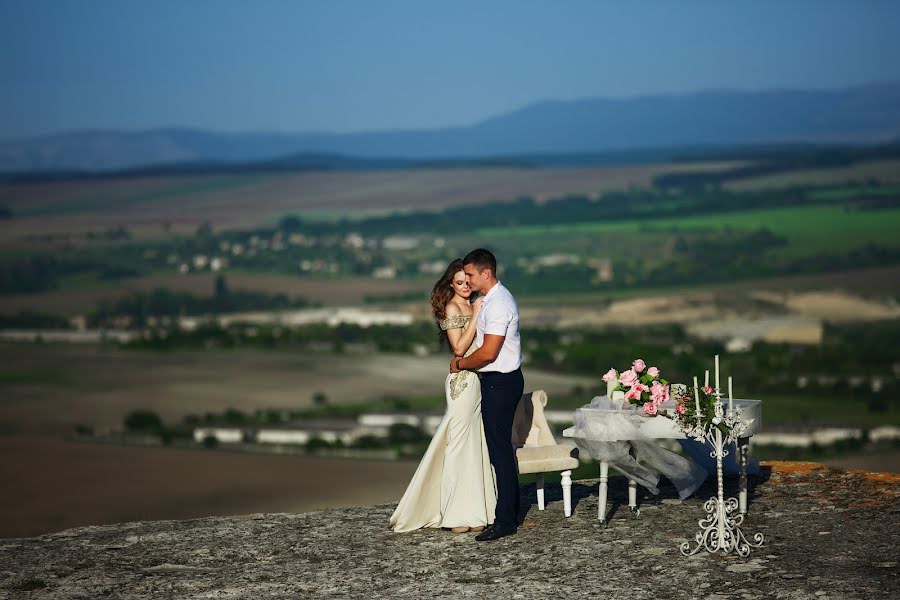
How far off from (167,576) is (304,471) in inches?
1806

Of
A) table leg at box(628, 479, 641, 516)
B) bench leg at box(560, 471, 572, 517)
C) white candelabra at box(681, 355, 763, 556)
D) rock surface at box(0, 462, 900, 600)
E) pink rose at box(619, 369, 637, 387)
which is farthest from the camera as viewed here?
table leg at box(628, 479, 641, 516)

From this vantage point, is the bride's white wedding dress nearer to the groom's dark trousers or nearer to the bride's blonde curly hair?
the groom's dark trousers

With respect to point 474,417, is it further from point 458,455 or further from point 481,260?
point 481,260

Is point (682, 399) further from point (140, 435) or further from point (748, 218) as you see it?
point (748, 218)

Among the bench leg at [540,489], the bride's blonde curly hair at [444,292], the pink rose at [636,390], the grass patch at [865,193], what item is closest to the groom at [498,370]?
the bride's blonde curly hair at [444,292]

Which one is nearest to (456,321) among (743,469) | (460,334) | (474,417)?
(460,334)

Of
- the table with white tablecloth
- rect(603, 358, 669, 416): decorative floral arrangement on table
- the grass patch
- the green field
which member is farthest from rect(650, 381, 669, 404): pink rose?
the grass patch

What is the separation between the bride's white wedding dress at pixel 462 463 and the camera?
12.0 meters

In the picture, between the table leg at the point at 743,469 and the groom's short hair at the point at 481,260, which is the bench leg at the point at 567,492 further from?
the groom's short hair at the point at 481,260

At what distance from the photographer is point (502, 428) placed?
38.7ft

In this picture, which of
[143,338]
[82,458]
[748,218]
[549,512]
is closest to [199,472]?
[82,458]

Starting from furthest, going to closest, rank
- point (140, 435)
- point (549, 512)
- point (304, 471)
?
point (140, 435) → point (304, 471) → point (549, 512)

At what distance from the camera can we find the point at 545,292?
509 ft

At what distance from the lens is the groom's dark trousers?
38.4 ft
